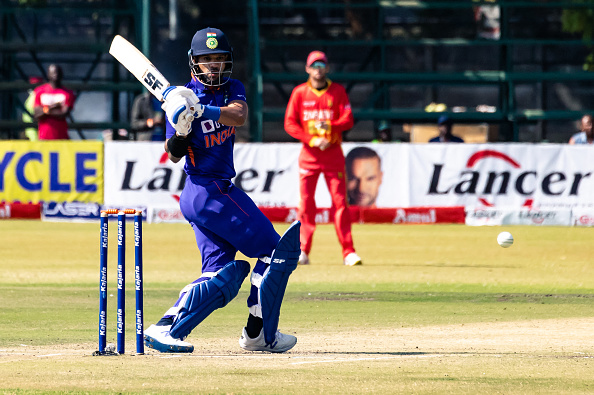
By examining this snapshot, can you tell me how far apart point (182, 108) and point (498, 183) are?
12.6 m

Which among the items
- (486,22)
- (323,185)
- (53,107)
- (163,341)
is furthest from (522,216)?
(163,341)

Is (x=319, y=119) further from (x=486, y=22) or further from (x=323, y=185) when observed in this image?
(x=486, y=22)

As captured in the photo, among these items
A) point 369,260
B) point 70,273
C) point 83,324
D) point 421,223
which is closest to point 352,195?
point 421,223

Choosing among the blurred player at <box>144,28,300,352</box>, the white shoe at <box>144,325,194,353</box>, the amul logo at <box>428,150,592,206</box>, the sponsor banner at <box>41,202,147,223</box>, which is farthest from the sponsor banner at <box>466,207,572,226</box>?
the white shoe at <box>144,325,194,353</box>

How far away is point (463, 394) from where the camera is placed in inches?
212

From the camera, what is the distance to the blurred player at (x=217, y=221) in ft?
21.3

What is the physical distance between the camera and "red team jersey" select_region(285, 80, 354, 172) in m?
12.3

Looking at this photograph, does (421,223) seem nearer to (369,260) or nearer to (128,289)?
(369,260)

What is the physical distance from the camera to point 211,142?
677 centimetres

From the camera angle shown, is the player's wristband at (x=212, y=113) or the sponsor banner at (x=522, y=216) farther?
the sponsor banner at (x=522, y=216)

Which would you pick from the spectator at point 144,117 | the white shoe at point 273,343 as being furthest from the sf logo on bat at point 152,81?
the spectator at point 144,117

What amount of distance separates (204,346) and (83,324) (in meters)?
1.40

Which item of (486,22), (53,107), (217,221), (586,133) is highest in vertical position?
(486,22)

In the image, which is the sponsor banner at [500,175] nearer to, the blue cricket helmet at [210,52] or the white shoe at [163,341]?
the blue cricket helmet at [210,52]
